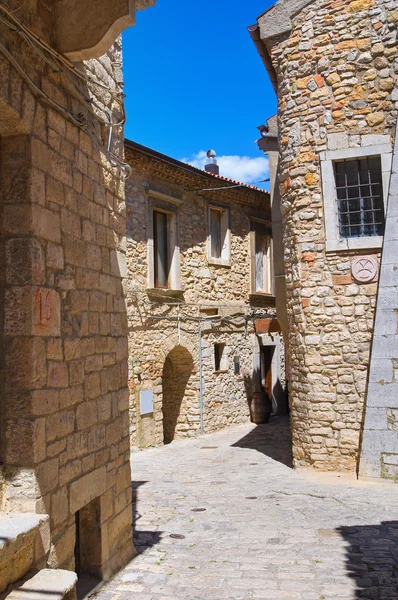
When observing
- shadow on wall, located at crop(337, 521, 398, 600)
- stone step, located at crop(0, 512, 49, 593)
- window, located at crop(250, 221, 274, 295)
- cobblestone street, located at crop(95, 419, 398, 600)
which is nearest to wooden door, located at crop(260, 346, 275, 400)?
window, located at crop(250, 221, 274, 295)

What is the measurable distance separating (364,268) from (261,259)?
27.6 ft

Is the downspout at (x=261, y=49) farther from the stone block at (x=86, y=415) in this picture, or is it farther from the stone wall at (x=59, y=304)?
the stone block at (x=86, y=415)

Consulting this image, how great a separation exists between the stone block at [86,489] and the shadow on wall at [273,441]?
553 centimetres

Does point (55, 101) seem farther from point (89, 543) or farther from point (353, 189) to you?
point (353, 189)

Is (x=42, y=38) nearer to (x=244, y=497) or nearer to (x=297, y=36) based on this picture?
(x=244, y=497)

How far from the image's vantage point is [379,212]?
8.65m

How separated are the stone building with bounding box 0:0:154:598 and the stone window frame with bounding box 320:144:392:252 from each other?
15.1 feet

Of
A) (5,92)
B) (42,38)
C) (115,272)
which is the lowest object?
(115,272)

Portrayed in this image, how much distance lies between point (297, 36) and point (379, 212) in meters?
3.10

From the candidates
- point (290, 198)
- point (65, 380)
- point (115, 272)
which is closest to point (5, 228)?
point (65, 380)

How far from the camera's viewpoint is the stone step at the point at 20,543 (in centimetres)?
298

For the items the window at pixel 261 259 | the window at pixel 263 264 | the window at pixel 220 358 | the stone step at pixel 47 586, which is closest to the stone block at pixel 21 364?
the stone step at pixel 47 586

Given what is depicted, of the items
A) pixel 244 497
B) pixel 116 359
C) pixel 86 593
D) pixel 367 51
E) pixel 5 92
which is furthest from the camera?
pixel 367 51

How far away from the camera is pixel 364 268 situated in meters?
8.51
